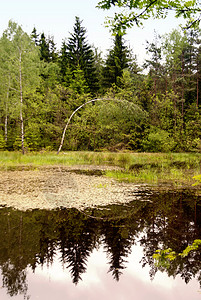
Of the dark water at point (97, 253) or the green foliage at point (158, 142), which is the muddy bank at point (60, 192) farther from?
the green foliage at point (158, 142)

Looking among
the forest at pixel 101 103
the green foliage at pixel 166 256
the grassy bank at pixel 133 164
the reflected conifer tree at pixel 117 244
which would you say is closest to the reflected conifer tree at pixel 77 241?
the reflected conifer tree at pixel 117 244

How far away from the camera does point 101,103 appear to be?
24031 mm

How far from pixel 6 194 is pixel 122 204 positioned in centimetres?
274

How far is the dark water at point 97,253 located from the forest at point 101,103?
47.8ft

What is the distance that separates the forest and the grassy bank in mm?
4119

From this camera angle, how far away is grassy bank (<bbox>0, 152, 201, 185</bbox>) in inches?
340

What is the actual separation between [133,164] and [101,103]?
38.2ft

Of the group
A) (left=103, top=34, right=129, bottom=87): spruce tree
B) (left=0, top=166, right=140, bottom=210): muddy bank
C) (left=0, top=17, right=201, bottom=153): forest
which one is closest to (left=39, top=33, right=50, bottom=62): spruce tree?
(left=0, top=17, right=201, bottom=153): forest

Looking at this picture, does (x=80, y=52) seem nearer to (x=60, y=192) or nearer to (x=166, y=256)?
(x=60, y=192)

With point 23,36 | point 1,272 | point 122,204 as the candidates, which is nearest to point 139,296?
point 1,272

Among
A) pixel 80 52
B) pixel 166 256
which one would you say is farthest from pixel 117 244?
pixel 80 52

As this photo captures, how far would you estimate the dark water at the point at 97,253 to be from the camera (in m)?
2.50

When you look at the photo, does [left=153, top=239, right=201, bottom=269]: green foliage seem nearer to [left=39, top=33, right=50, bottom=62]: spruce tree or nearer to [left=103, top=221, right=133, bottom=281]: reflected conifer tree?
[left=103, top=221, right=133, bottom=281]: reflected conifer tree

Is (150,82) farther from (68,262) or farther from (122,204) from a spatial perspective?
(68,262)
